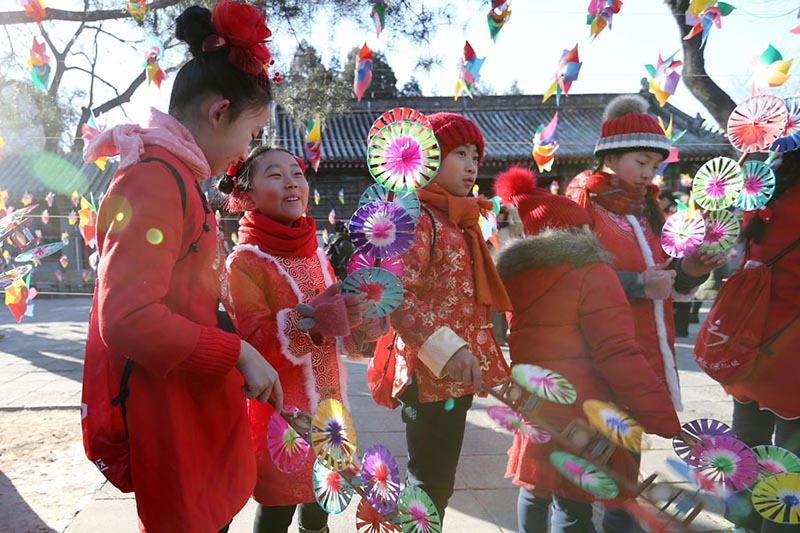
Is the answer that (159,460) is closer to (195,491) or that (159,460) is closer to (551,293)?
(195,491)

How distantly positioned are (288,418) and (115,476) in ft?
1.41

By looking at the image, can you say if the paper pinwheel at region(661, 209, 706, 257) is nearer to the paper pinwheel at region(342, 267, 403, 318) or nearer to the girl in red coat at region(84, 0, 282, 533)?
the paper pinwheel at region(342, 267, 403, 318)

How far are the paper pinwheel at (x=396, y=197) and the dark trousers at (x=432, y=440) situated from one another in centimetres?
56

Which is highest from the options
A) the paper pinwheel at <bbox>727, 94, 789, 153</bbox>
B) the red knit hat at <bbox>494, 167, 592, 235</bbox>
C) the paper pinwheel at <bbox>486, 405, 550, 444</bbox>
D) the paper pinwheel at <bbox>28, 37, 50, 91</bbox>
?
the paper pinwheel at <bbox>28, 37, 50, 91</bbox>

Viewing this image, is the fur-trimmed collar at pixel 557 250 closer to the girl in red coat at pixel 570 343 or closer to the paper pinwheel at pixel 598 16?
→ the girl in red coat at pixel 570 343

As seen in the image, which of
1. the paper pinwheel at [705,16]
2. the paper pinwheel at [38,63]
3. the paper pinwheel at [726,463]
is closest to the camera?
the paper pinwheel at [726,463]

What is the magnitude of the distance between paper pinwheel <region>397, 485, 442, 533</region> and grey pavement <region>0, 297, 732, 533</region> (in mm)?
693

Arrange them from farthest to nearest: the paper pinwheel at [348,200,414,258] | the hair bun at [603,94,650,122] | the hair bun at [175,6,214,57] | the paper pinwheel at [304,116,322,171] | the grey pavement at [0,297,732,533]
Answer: the paper pinwheel at [304,116,322,171] < the grey pavement at [0,297,732,533] < the hair bun at [603,94,650,122] < the paper pinwheel at [348,200,414,258] < the hair bun at [175,6,214,57]

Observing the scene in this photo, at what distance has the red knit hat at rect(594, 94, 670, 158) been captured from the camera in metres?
1.96

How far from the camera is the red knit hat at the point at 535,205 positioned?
1835mm

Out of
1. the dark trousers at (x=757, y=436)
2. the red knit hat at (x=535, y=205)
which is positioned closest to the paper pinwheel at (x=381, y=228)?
the red knit hat at (x=535, y=205)

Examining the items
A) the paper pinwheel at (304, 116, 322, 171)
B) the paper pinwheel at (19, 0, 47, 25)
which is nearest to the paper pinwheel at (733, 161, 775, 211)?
the paper pinwheel at (19, 0, 47, 25)

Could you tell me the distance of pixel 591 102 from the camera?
16.5 m

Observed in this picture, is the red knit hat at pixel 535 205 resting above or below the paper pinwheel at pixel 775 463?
above
